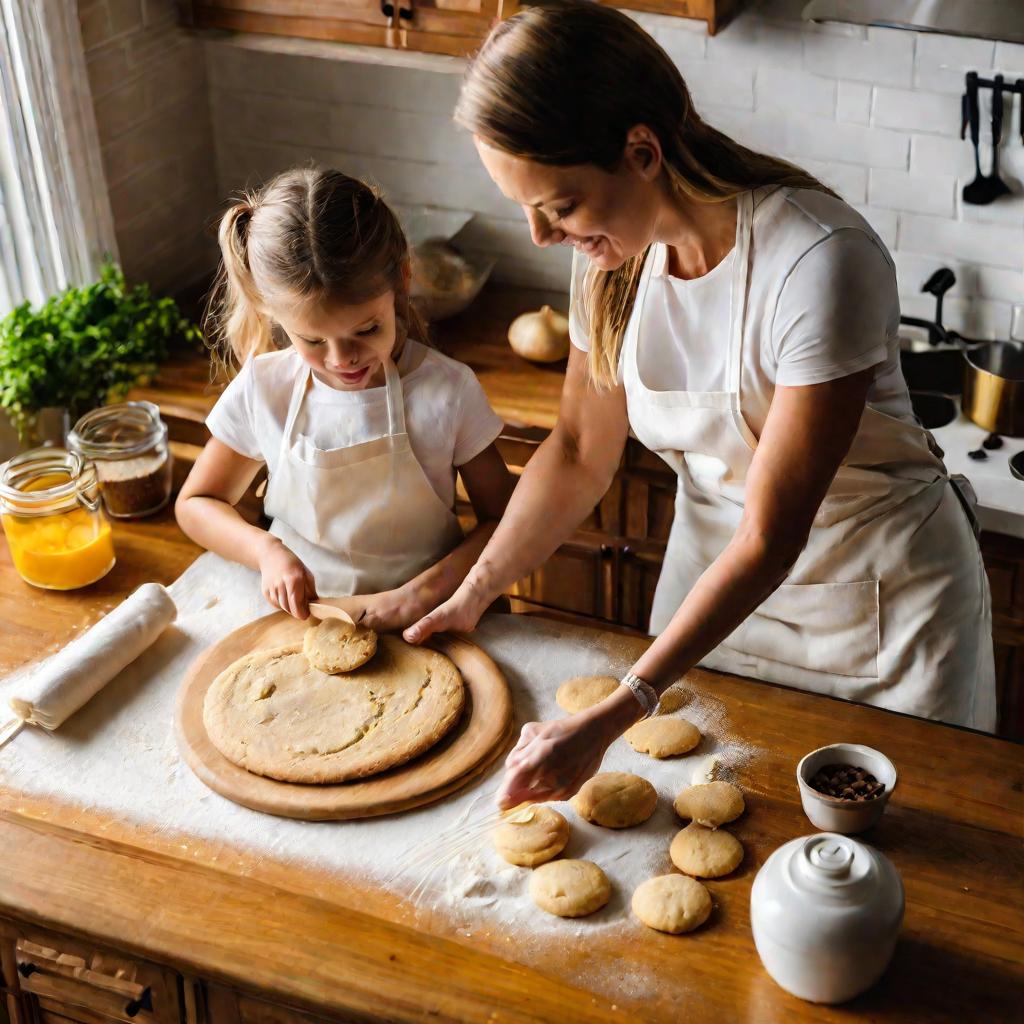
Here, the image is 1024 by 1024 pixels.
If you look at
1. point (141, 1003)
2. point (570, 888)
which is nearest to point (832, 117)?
point (570, 888)

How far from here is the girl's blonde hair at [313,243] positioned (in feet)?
5.06

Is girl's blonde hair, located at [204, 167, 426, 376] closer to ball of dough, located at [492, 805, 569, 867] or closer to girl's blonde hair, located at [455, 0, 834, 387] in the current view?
girl's blonde hair, located at [455, 0, 834, 387]

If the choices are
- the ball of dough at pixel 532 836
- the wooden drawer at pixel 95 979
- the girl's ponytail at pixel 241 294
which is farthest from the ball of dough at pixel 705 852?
the girl's ponytail at pixel 241 294

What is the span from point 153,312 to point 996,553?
162cm

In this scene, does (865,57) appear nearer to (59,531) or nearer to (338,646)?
(338,646)

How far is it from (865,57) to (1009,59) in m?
0.26

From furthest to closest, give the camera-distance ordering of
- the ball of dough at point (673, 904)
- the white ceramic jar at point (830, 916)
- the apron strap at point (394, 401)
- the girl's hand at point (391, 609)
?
the apron strap at point (394, 401) < the girl's hand at point (391, 609) < the ball of dough at point (673, 904) < the white ceramic jar at point (830, 916)

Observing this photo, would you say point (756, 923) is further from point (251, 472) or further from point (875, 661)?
point (251, 472)

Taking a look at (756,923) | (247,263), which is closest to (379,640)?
(247,263)

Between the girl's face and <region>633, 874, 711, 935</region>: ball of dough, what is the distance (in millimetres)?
754

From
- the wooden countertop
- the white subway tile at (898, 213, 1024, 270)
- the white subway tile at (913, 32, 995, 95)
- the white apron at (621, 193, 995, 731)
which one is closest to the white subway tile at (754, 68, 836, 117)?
the white subway tile at (913, 32, 995, 95)

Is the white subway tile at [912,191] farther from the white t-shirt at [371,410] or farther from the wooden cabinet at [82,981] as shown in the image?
the wooden cabinet at [82,981]

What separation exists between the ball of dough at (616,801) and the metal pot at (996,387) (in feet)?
4.30

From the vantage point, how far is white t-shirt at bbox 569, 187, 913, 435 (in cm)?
137
